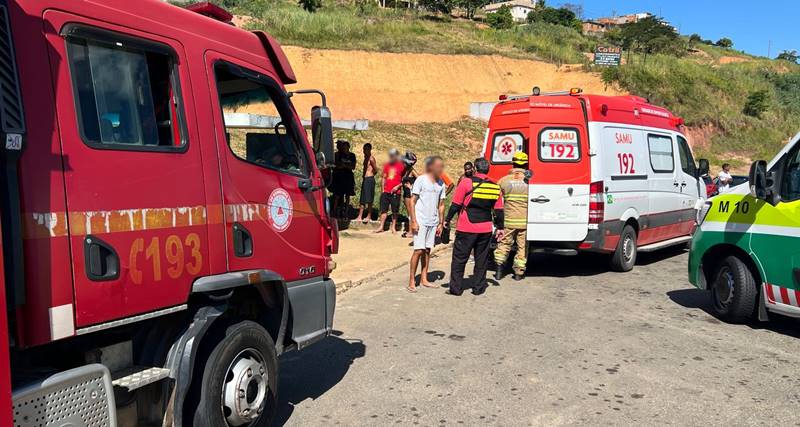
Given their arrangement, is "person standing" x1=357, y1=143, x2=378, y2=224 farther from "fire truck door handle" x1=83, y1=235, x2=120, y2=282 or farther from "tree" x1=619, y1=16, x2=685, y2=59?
"tree" x1=619, y1=16, x2=685, y2=59

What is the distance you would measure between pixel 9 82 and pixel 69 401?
4.47 feet

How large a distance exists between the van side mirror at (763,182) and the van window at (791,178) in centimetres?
10

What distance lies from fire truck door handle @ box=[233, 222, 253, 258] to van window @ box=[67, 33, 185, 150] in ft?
2.07

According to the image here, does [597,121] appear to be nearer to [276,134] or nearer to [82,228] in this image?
[276,134]

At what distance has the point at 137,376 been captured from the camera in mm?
3172

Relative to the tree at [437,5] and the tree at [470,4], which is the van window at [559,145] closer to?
the tree at [437,5]

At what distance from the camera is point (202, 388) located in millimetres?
3463

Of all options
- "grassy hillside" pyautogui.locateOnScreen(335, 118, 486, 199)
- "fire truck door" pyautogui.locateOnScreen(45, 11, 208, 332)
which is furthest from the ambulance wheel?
"grassy hillside" pyautogui.locateOnScreen(335, 118, 486, 199)

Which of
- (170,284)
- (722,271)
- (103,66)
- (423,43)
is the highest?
(423,43)

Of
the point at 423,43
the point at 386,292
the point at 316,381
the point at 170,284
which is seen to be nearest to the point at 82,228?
the point at 170,284

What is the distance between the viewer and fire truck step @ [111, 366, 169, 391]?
3.08 m

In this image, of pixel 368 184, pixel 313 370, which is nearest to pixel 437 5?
pixel 368 184

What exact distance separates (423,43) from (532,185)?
36255 mm

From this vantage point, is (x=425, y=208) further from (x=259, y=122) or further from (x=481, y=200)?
(x=259, y=122)
